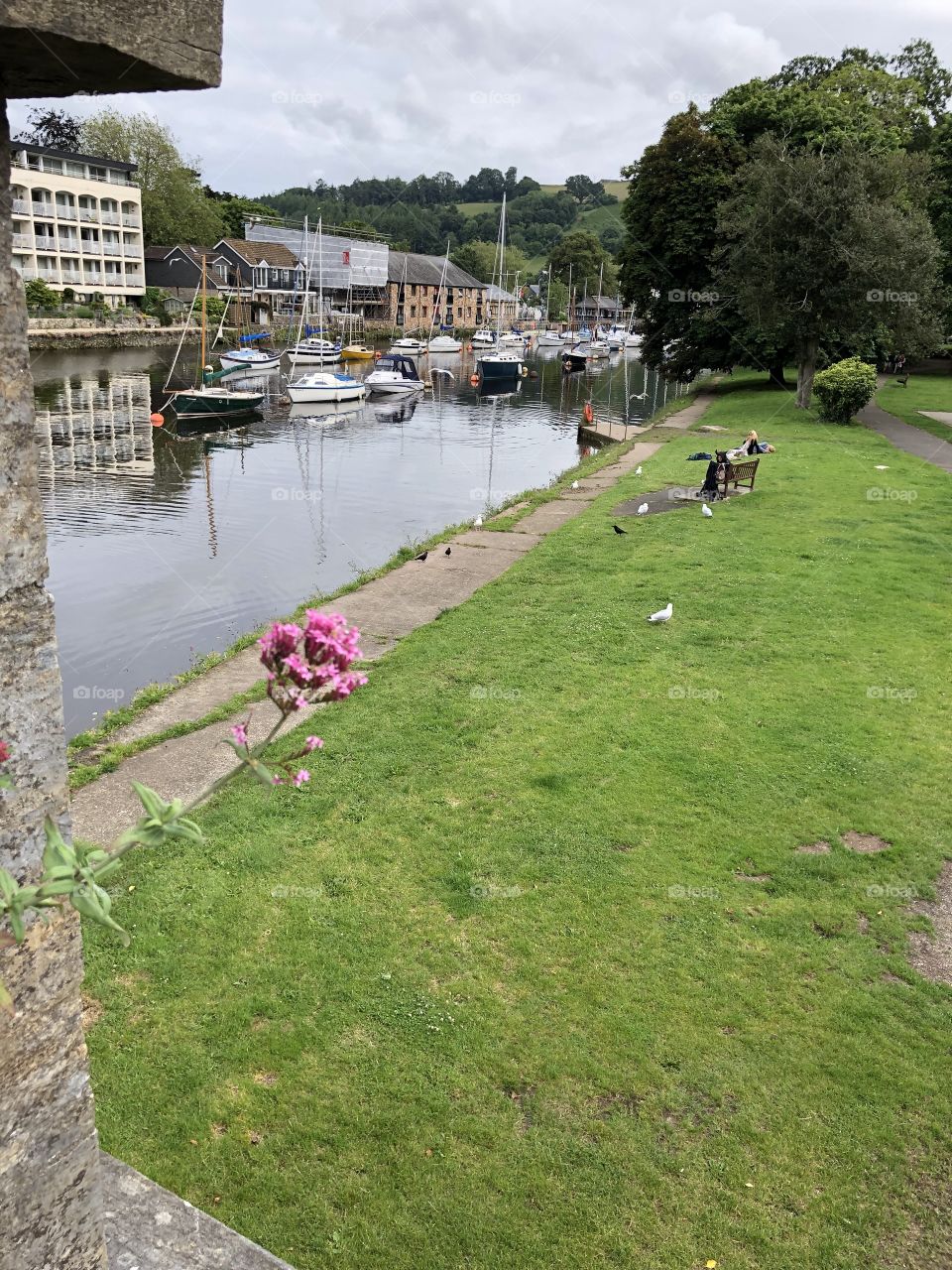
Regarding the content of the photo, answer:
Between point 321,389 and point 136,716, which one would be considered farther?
point 321,389

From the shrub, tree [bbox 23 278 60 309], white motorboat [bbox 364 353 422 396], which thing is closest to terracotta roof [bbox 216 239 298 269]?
tree [bbox 23 278 60 309]

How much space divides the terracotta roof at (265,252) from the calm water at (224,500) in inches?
1695

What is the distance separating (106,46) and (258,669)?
30.9 feet

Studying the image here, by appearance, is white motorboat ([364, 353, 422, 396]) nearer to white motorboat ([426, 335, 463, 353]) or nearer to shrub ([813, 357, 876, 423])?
shrub ([813, 357, 876, 423])

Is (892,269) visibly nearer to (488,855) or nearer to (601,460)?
(601,460)

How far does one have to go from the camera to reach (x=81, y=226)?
2938 inches

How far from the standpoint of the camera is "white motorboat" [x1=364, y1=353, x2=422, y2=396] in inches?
2052

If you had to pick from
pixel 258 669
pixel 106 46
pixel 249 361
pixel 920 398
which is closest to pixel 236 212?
pixel 249 361

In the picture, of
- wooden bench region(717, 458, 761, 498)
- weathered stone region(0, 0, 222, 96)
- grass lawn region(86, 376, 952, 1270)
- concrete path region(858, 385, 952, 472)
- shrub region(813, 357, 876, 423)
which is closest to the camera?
weathered stone region(0, 0, 222, 96)

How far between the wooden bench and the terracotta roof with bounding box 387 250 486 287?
90.5 m

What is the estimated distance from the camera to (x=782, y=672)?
10.2m

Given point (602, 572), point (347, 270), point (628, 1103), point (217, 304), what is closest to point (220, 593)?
point (602, 572)

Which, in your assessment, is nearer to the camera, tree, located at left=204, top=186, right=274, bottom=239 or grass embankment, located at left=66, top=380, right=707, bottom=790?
grass embankment, located at left=66, top=380, right=707, bottom=790

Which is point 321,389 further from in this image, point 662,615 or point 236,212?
point 236,212
